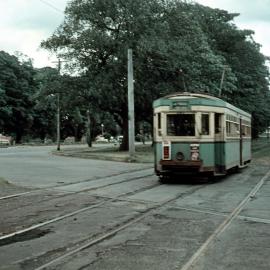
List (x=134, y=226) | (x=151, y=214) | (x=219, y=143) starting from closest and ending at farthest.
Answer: (x=134, y=226) → (x=151, y=214) → (x=219, y=143)

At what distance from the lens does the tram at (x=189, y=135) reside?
20.5m

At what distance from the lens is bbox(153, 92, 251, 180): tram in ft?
67.4

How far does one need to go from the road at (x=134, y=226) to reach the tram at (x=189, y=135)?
0.85 metres

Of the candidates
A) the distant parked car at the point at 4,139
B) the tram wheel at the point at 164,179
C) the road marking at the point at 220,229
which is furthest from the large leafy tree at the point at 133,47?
the distant parked car at the point at 4,139

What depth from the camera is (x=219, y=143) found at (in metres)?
21.4

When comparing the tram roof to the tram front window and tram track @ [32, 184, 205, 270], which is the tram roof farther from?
tram track @ [32, 184, 205, 270]

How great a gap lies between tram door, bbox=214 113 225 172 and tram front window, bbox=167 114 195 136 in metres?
1.06

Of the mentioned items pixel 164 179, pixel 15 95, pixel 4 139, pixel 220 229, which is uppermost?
pixel 15 95

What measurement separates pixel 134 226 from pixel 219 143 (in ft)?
35.6

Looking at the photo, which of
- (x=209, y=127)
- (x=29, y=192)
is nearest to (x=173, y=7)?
(x=209, y=127)

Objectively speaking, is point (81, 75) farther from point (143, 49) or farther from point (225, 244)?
point (225, 244)

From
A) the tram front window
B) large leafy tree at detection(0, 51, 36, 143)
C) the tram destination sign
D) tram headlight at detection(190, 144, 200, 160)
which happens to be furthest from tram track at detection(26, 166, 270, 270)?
large leafy tree at detection(0, 51, 36, 143)

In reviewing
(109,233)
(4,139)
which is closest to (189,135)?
(109,233)

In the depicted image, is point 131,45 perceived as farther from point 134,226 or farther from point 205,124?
point 134,226
